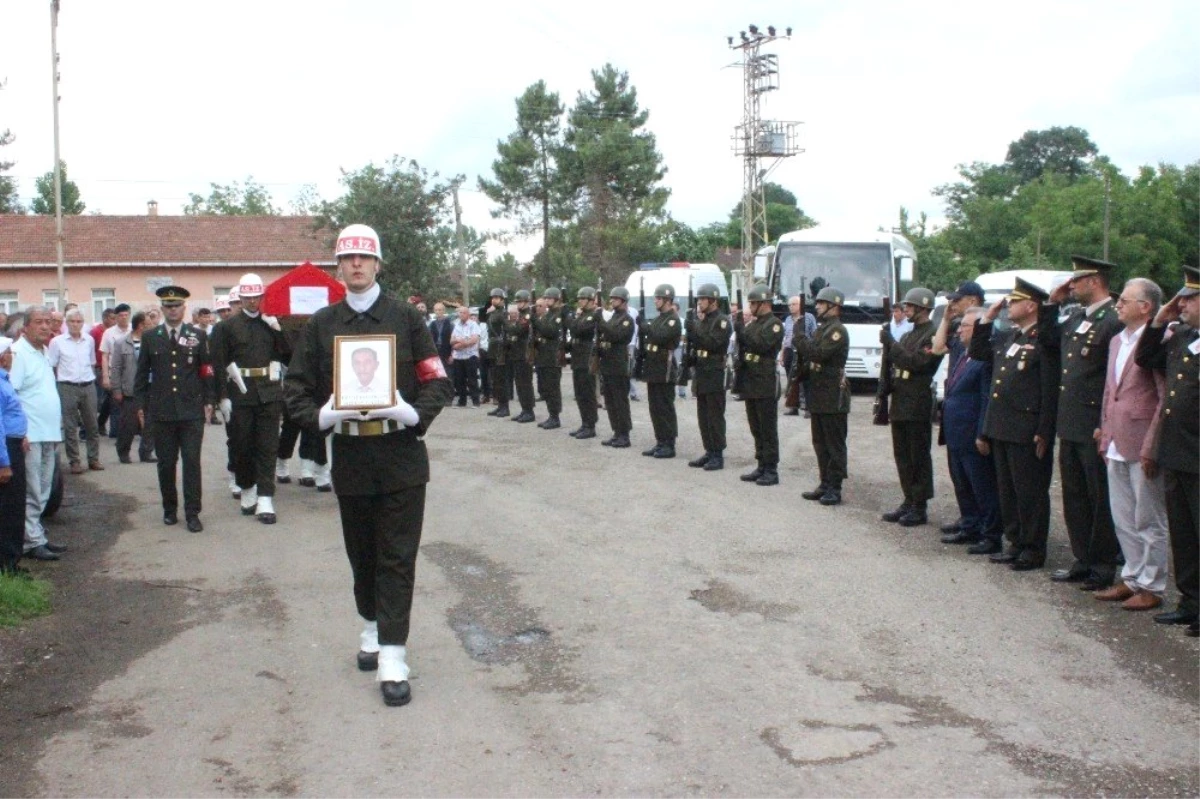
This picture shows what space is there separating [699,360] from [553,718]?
861 centimetres

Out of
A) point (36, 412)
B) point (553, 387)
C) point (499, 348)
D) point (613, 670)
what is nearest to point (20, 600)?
point (36, 412)

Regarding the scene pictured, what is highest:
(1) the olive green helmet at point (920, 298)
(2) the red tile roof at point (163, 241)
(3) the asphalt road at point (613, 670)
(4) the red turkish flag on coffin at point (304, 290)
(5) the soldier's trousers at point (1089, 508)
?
(2) the red tile roof at point (163, 241)

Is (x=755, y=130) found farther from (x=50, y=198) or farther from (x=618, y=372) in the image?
(x=50, y=198)

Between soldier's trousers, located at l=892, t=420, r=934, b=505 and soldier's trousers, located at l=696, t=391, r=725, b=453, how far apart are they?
3507mm

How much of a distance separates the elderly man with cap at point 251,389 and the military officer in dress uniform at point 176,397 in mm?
188

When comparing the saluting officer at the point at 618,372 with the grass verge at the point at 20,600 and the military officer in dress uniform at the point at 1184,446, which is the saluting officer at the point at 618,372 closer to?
the grass verge at the point at 20,600

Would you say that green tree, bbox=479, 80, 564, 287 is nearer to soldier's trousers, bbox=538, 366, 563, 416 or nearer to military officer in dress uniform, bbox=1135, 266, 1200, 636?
soldier's trousers, bbox=538, 366, 563, 416

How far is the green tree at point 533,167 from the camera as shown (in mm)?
52750

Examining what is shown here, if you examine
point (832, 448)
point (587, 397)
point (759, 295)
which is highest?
point (759, 295)

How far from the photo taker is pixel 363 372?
5.73m

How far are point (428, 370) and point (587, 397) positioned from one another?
10702 mm

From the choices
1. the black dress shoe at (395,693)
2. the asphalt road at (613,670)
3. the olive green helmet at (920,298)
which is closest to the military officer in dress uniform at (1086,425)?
the asphalt road at (613,670)

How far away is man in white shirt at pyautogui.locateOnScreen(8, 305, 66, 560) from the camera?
9.21m

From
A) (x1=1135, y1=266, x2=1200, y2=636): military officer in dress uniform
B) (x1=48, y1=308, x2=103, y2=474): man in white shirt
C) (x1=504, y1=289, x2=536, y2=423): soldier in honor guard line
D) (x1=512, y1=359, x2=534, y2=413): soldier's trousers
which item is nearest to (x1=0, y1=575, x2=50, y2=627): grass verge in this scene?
(x1=48, y1=308, x2=103, y2=474): man in white shirt
